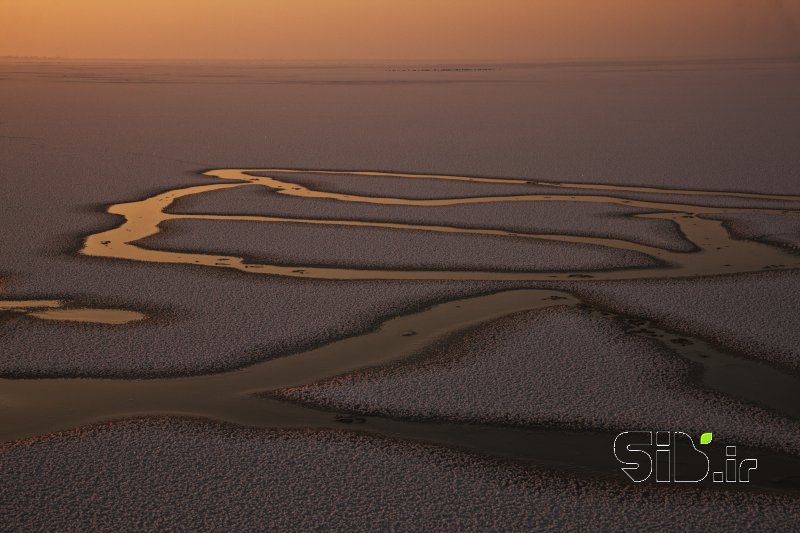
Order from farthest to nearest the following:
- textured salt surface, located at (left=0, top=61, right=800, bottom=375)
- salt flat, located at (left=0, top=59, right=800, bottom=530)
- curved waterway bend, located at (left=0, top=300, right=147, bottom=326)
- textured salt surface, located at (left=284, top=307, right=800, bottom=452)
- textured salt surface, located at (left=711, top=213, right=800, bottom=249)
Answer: textured salt surface, located at (left=711, top=213, right=800, bottom=249)
curved waterway bend, located at (left=0, top=300, right=147, bottom=326)
textured salt surface, located at (left=0, top=61, right=800, bottom=375)
textured salt surface, located at (left=284, top=307, right=800, bottom=452)
salt flat, located at (left=0, top=59, right=800, bottom=530)

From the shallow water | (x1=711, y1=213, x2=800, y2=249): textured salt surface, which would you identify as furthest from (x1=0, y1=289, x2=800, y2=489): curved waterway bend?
(x1=711, y1=213, x2=800, y2=249): textured salt surface

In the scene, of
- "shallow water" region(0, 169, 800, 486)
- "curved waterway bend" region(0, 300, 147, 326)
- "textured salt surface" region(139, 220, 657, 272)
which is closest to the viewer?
"shallow water" region(0, 169, 800, 486)

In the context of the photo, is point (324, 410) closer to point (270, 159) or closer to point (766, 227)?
point (766, 227)

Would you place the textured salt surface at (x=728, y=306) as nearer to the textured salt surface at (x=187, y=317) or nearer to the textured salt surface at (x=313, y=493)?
the textured salt surface at (x=187, y=317)

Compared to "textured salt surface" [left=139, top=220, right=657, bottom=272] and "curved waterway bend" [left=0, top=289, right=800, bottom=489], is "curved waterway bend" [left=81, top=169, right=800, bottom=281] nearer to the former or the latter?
"textured salt surface" [left=139, top=220, right=657, bottom=272]

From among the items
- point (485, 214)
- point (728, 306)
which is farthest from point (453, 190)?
point (728, 306)

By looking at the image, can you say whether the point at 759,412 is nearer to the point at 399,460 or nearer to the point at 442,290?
the point at 399,460

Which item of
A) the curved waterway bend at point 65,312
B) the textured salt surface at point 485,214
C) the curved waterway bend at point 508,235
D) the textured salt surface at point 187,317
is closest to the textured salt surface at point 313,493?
the textured salt surface at point 187,317
